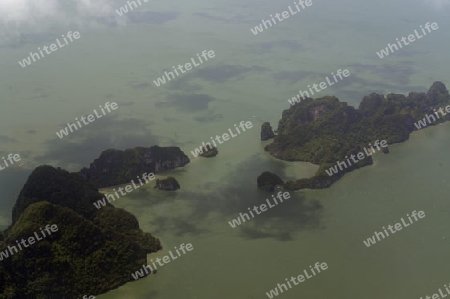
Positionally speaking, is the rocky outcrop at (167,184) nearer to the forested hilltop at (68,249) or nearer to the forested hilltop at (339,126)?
the forested hilltop at (68,249)

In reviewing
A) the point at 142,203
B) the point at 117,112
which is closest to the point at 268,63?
the point at 117,112

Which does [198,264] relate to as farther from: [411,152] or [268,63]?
[268,63]

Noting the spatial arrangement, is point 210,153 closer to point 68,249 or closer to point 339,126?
point 339,126

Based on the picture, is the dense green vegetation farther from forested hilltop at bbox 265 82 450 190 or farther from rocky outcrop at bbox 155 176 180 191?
rocky outcrop at bbox 155 176 180 191

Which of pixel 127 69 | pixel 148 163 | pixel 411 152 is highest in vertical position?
pixel 127 69

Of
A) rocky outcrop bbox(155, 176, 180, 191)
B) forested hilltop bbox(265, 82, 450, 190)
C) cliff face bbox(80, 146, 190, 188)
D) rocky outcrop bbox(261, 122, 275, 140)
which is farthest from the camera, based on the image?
rocky outcrop bbox(261, 122, 275, 140)
